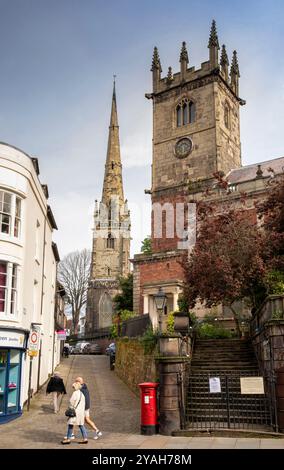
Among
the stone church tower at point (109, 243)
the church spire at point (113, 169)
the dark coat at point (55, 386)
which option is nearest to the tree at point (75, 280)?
the stone church tower at point (109, 243)

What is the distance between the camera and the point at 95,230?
74.1 m

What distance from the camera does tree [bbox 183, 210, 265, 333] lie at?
677 inches

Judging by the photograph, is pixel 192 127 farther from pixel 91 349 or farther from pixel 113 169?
pixel 113 169

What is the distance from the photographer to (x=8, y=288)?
1497 cm

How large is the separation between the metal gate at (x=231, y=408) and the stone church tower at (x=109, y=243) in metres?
52.8

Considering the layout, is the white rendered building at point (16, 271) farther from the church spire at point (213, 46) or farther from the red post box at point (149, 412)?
the church spire at point (213, 46)

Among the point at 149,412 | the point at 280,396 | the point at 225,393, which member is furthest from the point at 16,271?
the point at 280,396

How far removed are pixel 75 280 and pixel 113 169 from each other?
21544 millimetres

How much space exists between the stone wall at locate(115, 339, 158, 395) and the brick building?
8.50 metres

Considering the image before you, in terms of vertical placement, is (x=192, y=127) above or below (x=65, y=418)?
above

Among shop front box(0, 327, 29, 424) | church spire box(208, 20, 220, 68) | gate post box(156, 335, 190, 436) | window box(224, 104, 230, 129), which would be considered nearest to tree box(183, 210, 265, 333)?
gate post box(156, 335, 190, 436)

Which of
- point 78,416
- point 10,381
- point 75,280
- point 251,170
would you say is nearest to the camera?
point 78,416

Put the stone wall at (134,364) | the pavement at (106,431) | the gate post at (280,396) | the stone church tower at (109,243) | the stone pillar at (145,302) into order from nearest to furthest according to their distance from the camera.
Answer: the pavement at (106,431), the gate post at (280,396), the stone wall at (134,364), the stone pillar at (145,302), the stone church tower at (109,243)

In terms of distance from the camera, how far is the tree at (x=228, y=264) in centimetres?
1720
